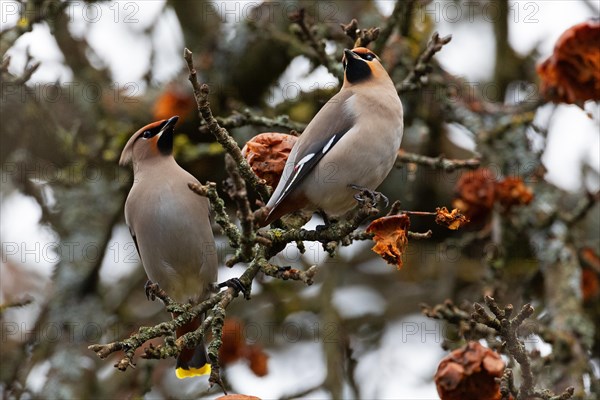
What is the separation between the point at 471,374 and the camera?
8.63 feet

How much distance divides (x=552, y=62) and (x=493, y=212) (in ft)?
3.30

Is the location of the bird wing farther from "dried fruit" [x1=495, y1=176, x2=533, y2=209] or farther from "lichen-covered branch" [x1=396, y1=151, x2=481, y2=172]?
"dried fruit" [x1=495, y1=176, x2=533, y2=209]

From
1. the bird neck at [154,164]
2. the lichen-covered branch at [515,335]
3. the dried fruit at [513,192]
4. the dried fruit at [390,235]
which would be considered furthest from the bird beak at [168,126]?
the lichen-covered branch at [515,335]

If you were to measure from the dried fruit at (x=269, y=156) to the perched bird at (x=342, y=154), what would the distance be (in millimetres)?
44

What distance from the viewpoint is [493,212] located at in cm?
507

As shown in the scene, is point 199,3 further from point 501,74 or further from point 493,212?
point 493,212

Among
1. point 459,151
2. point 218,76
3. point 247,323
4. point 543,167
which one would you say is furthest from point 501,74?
point 247,323

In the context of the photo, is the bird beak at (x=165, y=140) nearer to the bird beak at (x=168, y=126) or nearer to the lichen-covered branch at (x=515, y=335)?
the bird beak at (x=168, y=126)

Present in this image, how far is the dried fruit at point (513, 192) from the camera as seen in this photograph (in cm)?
498

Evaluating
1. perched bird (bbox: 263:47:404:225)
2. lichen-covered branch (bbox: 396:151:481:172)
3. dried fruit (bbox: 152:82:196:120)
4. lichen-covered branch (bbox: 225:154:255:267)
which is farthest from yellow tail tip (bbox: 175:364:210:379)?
dried fruit (bbox: 152:82:196:120)

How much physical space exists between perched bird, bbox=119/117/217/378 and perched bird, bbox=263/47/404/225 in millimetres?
865

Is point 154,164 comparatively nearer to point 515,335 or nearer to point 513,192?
point 513,192

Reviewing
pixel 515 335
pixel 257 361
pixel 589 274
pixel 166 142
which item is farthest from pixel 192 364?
pixel 589 274

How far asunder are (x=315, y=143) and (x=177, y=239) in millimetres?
1050
